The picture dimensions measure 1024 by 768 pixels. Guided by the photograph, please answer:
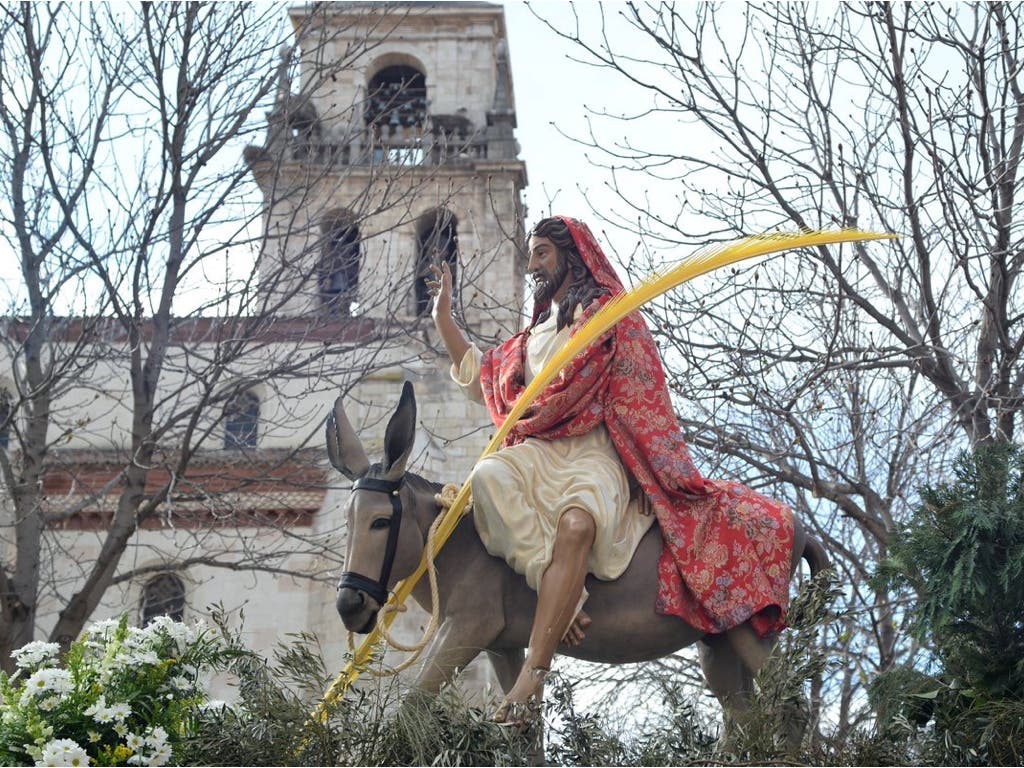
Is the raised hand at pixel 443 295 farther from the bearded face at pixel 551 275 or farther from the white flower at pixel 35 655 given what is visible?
the white flower at pixel 35 655

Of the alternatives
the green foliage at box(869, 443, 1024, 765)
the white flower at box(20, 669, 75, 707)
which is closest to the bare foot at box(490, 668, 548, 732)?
the green foliage at box(869, 443, 1024, 765)

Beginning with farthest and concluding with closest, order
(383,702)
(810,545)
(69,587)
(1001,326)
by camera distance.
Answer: (69,587), (1001,326), (810,545), (383,702)

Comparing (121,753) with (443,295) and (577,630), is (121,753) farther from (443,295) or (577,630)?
(443,295)

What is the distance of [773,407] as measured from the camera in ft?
38.1

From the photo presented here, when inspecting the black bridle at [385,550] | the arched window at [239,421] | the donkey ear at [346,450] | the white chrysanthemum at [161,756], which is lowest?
the white chrysanthemum at [161,756]

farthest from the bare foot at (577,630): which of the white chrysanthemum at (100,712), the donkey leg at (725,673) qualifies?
the white chrysanthemum at (100,712)

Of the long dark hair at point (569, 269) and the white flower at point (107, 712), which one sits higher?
the long dark hair at point (569, 269)

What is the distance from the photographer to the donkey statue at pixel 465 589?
6.29 m

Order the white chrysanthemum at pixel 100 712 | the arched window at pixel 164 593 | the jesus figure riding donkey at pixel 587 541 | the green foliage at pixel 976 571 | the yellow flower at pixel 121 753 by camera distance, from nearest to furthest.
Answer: the yellow flower at pixel 121 753 → the white chrysanthemum at pixel 100 712 → the jesus figure riding donkey at pixel 587 541 → the green foliage at pixel 976 571 → the arched window at pixel 164 593

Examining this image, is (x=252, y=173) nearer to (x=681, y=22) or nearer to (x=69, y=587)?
(x=681, y=22)

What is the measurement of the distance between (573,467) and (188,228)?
7342 mm

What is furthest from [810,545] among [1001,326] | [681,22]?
[681,22]

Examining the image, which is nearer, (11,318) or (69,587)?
(11,318)

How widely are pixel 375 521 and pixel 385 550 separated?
0.46ft
